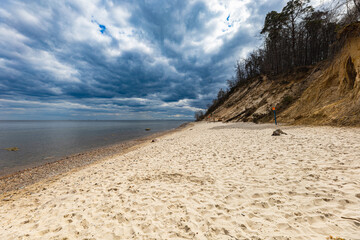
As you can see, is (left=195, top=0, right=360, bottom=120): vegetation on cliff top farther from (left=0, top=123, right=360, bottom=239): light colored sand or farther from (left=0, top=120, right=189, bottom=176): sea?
(left=0, top=120, right=189, bottom=176): sea

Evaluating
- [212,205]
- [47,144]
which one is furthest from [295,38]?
[47,144]

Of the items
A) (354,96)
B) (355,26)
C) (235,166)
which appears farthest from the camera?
(355,26)

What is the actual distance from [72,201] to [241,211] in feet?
16.1

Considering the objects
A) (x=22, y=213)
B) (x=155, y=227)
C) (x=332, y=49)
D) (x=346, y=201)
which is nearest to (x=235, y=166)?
(x=346, y=201)

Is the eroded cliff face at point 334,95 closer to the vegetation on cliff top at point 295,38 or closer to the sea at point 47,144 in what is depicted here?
the vegetation on cliff top at point 295,38

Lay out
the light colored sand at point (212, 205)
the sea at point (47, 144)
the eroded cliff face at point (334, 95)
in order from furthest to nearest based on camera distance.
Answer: the sea at point (47, 144) → the eroded cliff face at point (334, 95) → the light colored sand at point (212, 205)

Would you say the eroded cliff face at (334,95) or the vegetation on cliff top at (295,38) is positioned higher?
the vegetation on cliff top at (295,38)

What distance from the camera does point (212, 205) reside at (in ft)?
11.2

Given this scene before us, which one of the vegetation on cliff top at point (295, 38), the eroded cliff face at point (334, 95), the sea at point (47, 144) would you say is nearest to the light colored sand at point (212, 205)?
the eroded cliff face at point (334, 95)

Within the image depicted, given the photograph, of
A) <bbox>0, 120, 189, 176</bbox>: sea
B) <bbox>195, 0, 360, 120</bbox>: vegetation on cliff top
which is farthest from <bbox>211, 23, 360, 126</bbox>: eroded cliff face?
<bbox>0, 120, 189, 176</bbox>: sea

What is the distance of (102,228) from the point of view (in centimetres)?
300

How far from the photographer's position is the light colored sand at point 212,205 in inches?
103

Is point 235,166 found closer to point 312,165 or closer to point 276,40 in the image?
point 312,165

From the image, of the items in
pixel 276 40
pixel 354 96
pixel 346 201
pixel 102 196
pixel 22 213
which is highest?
pixel 276 40
